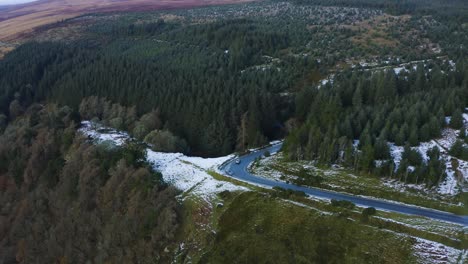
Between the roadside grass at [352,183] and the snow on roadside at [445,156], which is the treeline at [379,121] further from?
the roadside grass at [352,183]

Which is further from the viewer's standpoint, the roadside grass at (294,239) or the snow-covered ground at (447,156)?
the snow-covered ground at (447,156)

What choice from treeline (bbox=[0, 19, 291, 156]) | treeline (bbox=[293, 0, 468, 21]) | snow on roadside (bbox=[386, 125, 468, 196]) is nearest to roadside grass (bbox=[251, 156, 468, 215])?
snow on roadside (bbox=[386, 125, 468, 196])

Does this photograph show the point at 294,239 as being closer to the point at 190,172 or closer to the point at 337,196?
the point at 337,196

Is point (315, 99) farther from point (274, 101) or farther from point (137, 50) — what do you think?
point (137, 50)

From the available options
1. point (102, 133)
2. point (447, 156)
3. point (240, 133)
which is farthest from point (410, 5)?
point (102, 133)

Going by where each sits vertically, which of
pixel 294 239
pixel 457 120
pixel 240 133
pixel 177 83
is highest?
pixel 177 83

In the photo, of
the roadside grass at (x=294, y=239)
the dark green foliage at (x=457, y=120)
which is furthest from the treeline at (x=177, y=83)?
the dark green foliage at (x=457, y=120)
